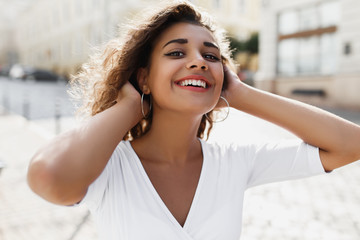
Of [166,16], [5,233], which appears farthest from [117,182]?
[5,233]

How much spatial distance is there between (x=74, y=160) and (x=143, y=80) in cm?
75

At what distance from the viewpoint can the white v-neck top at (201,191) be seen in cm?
152

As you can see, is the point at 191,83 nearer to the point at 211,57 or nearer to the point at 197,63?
the point at 197,63

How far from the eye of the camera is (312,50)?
1739 centimetres

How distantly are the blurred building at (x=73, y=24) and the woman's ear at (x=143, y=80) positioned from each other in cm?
2173

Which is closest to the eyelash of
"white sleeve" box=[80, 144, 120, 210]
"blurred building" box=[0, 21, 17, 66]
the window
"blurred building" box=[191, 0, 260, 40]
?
"white sleeve" box=[80, 144, 120, 210]

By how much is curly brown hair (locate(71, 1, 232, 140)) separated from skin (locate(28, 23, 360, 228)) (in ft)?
0.20

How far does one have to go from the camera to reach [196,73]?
173cm

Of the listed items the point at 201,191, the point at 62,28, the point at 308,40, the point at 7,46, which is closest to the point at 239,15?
the point at 308,40

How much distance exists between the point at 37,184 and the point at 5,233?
10.4 ft

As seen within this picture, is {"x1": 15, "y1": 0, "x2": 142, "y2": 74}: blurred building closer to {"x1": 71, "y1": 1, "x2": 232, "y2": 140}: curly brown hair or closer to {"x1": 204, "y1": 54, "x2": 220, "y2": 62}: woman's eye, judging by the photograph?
{"x1": 71, "y1": 1, "x2": 232, "y2": 140}: curly brown hair

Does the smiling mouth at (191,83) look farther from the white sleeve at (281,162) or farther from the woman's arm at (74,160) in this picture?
the white sleeve at (281,162)

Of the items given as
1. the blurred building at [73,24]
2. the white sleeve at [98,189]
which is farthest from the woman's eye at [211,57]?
the blurred building at [73,24]

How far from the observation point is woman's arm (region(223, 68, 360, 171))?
6.20 feet
